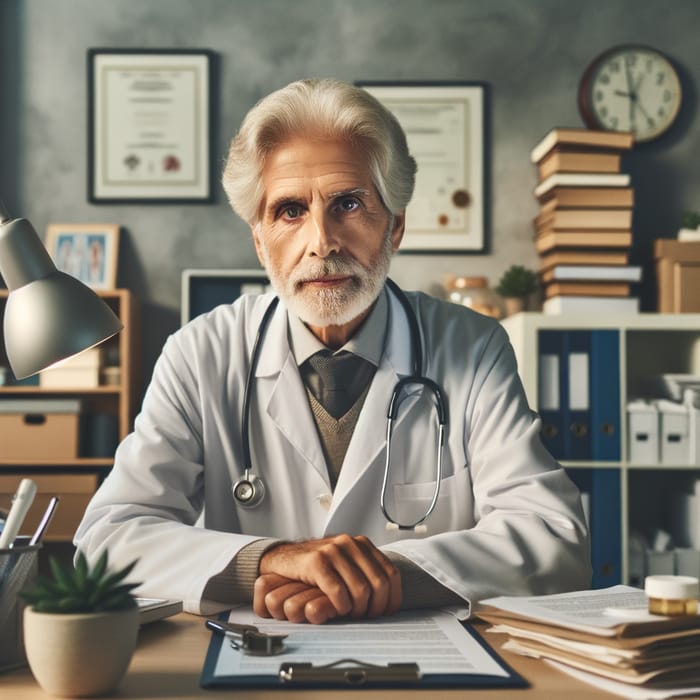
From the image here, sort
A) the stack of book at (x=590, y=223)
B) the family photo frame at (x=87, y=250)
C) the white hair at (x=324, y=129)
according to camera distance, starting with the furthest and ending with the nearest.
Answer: the family photo frame at (x=87, y=250)
the stack of book at (x=590, y=223)
the white hair at (x=324, y=129)

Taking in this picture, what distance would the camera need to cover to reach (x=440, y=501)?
65.9 inches

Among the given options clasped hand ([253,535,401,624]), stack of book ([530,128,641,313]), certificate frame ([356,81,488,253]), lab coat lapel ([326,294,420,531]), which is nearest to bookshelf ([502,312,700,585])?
stack of book ([530,128,641,313])

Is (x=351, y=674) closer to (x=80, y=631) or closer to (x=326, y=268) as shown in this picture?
(x=80, y=631)

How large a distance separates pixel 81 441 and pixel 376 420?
6.90 feet

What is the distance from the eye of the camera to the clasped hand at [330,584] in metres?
1.12

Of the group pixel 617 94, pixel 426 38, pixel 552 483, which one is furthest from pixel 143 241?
pixel 552 483

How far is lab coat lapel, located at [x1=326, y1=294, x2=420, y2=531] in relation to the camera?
164 cm

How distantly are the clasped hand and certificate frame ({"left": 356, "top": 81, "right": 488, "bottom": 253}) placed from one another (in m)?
2.67

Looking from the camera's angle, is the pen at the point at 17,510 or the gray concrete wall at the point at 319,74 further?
the gray concrete wall at the point at 319,74

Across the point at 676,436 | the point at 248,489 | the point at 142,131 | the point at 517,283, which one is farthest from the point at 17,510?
the point at 142,131

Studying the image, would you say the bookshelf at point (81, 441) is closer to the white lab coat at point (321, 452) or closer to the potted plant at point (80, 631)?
the white lab coat at point (321, 452)

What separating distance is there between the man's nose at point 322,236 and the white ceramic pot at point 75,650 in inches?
39.2

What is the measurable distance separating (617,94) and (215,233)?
1.71 metres

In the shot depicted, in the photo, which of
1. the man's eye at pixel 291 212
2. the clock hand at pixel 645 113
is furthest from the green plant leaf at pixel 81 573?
the clock hand at pixel 645 113
